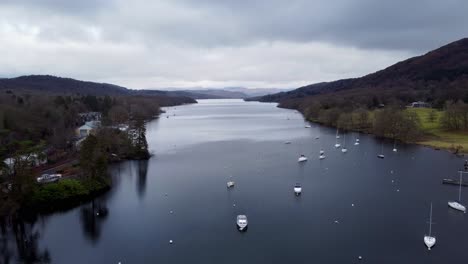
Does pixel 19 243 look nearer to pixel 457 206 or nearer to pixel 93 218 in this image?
pixel 93 218

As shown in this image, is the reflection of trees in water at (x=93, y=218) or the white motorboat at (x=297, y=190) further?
the white motorboat at (x=297, y=190)

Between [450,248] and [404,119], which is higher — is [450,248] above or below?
below

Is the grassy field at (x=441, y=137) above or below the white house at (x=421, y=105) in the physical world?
below

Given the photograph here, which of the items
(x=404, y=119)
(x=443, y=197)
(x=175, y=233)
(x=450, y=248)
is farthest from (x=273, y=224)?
(x=404, y=119)

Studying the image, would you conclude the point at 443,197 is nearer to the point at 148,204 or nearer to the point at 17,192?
the point at 148,204

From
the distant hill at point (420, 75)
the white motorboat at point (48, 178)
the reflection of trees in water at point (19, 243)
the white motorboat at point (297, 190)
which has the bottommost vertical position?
the reflection of trees in water at point (19, 243)

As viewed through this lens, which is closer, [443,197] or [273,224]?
[273,224]

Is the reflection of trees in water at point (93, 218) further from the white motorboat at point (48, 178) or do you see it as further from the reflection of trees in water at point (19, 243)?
the white motorboat at point (48, 178)

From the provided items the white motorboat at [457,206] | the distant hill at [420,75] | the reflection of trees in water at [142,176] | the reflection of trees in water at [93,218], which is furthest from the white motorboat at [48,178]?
the distant hill at [420,75]
